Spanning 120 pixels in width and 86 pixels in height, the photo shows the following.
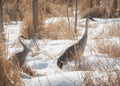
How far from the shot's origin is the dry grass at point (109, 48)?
620cm

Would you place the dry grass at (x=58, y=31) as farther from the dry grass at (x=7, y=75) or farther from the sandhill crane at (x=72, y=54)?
the dry grass at (x=7, y=75)

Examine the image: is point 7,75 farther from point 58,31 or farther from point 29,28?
point 58,31

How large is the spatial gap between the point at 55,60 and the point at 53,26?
3228 millimetres

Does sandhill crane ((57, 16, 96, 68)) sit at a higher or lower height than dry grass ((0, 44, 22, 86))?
lower

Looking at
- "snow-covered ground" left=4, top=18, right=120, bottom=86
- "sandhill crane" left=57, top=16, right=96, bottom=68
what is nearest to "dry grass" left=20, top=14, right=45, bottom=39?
"snow-covered ground" left=4, top=18, right=120, bottom=86

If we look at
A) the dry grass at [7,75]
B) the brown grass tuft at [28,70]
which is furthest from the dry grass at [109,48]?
the dry grass at [7,75]

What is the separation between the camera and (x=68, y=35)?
9.07 metres

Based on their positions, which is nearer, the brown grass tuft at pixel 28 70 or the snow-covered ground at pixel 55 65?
the snow-covered ground at pixel 55 65

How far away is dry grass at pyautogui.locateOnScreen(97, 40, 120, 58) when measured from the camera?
20.3 ft

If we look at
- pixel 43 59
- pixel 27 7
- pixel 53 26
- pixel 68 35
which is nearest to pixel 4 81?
pixel 43 59

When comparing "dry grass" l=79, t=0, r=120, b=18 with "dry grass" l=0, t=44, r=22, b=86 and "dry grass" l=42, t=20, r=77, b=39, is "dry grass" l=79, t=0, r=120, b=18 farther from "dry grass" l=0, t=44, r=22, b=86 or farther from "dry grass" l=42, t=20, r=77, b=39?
"dry grass" l=0, t=44, r=22, b=86

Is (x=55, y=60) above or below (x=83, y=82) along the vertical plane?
below

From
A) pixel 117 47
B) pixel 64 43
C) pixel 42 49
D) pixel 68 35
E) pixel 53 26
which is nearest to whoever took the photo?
pixel 117 47

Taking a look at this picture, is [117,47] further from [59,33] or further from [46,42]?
[59,33]
